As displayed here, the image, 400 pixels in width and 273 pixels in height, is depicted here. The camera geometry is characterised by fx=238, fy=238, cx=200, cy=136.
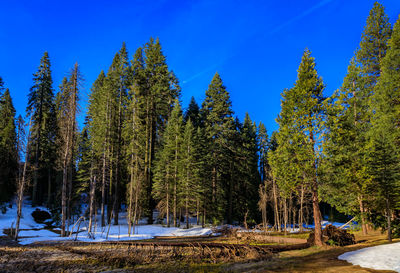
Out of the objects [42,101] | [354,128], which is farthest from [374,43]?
[42,101]

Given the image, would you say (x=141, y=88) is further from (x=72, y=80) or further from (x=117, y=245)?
(x=117, y=245)

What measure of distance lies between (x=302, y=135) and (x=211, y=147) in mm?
18814

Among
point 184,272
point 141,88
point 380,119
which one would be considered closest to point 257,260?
point 184,272

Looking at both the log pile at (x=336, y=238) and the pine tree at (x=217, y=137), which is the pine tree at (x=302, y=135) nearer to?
the log pile at (x=336, y=238)

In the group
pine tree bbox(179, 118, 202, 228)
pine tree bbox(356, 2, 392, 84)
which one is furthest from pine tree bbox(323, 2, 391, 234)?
pine tree bbox(179, 118, 202, 228)

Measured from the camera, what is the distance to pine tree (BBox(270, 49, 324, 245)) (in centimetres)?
1450

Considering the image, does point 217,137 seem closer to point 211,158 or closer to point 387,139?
point 211,158

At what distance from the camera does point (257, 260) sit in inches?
441

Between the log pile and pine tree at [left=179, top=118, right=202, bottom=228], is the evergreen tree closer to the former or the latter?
pine tree at [left=179, top=118, right=202, bottom=228]

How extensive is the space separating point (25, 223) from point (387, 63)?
3896cm

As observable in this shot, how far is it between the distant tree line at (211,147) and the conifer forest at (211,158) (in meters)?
0.12

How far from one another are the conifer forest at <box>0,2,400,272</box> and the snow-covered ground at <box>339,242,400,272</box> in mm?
597

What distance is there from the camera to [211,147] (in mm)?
33031

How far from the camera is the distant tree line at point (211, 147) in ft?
49.9
